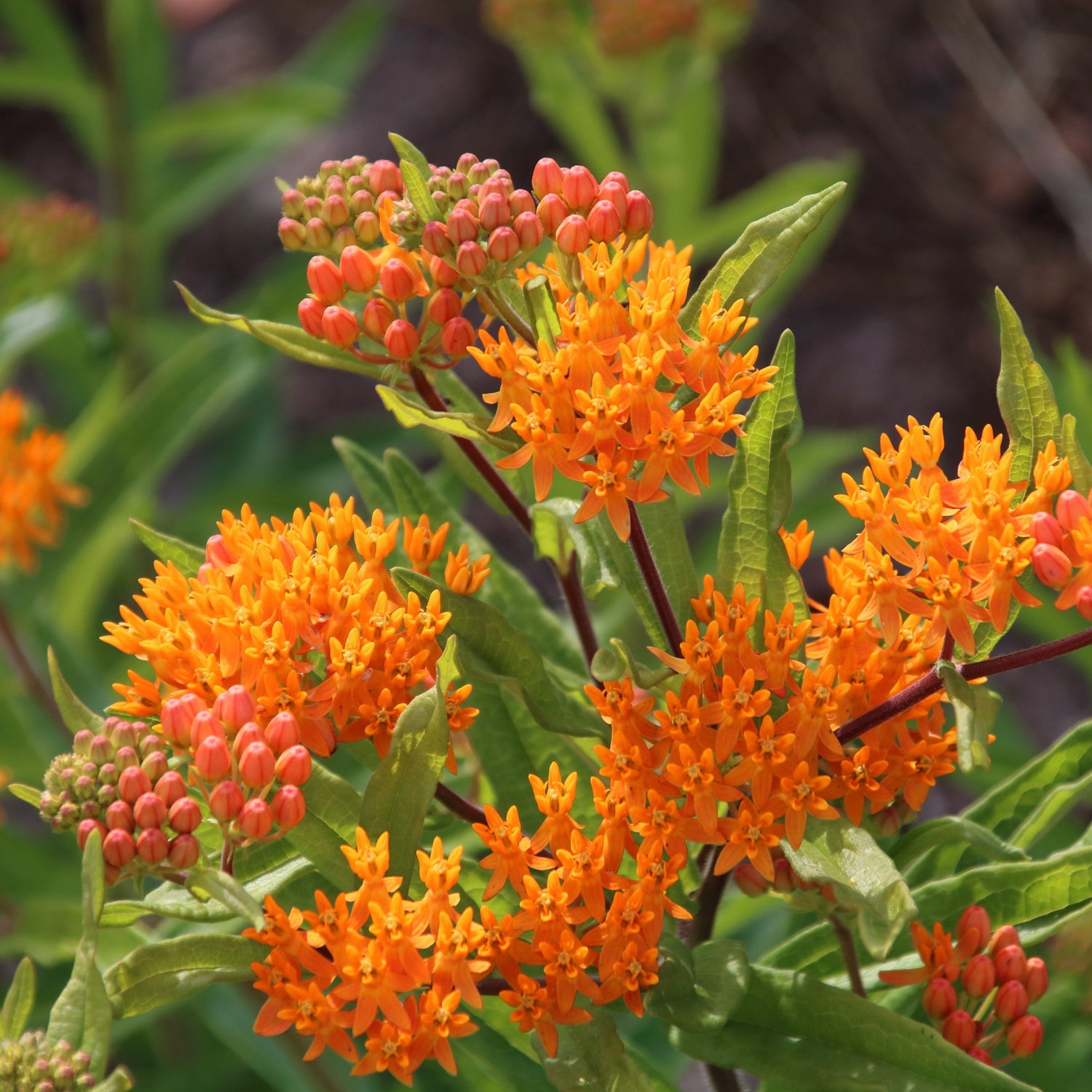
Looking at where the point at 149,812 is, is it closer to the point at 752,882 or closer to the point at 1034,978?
the point at 752,882

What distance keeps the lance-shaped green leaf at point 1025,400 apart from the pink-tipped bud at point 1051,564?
0.15 meters

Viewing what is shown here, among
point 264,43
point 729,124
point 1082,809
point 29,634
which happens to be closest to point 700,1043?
point 29,634

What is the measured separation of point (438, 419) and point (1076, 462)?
2.46ft

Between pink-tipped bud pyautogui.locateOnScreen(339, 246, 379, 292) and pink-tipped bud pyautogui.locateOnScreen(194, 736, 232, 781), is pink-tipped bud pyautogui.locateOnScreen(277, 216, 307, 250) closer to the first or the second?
pink-tipped bud pyautogui.locateOnScreen(339, 246, 379, 292)

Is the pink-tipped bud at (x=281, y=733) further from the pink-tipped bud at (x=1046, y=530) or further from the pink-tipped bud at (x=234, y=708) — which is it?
the pink-tipped bud at (x=1046, y=530)

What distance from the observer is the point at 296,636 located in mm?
1582

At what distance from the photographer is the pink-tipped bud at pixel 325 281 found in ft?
5.33

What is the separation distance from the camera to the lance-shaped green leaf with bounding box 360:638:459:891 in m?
1.50

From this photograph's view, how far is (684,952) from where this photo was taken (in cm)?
164

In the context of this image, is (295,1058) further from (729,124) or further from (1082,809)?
(729,124)

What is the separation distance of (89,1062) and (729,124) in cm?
614

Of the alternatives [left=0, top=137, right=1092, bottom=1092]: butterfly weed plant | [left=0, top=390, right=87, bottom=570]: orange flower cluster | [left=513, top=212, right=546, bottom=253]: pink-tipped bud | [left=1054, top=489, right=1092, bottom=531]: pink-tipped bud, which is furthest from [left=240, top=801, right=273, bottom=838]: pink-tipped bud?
[left=0, top=390, right=87, bottom=570]: orange flower cluster

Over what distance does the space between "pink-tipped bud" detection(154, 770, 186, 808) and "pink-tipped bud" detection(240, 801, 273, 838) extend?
3.5 inches

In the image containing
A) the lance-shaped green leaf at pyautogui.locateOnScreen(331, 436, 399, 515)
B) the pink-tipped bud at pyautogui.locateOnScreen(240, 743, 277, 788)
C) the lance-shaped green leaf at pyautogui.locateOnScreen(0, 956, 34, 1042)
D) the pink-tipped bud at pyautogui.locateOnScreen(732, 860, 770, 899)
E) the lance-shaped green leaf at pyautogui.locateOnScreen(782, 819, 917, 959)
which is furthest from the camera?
the lance-shaped green leaf at pyautogui.locateOnScreen(331, 436, 399, 515)
